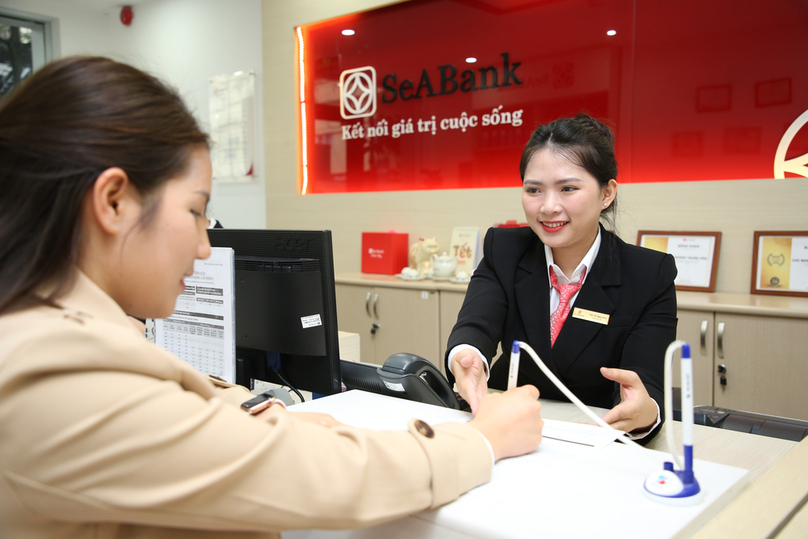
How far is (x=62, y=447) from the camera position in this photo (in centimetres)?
56

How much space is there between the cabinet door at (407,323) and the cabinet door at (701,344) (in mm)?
1324

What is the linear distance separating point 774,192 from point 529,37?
1.65 metres

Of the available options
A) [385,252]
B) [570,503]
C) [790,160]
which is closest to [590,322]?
[570,503]

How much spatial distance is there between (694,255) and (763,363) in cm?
71

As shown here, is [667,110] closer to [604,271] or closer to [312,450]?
[604,271]

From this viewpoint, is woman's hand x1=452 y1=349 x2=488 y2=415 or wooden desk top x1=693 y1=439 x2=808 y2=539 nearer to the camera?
wooden desk top x1=693 y1=439 x2=808 y2=539

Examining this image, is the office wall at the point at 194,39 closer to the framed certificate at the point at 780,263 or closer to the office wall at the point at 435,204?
the office wall at the point at 435,204

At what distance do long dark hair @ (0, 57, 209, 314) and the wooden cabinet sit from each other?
9.61ft

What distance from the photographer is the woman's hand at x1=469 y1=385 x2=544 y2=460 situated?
971mm

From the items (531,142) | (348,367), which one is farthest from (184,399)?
(531,142)

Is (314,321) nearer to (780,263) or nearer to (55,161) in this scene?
(55,161)

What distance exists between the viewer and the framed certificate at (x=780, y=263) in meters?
2.86

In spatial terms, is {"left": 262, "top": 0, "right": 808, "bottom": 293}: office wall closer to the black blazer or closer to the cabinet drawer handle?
the cabinet drawer handle

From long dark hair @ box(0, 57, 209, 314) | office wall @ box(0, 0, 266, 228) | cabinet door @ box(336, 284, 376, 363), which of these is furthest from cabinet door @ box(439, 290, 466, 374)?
long dark hair @ box(0, 57, 209, 314)
